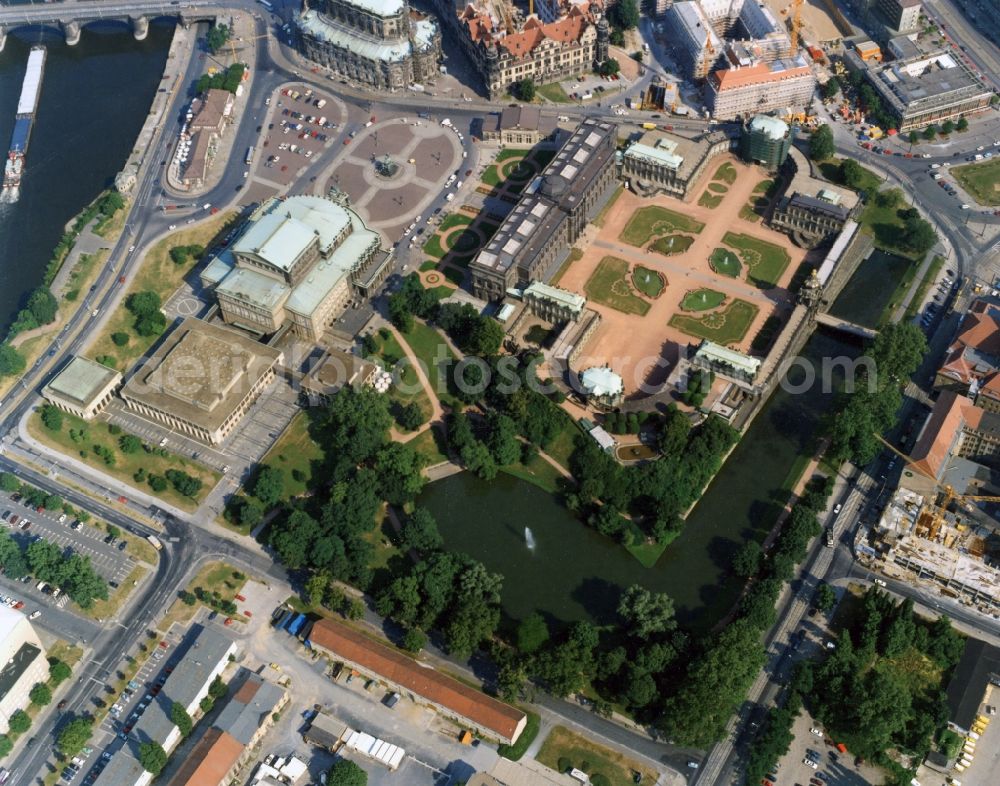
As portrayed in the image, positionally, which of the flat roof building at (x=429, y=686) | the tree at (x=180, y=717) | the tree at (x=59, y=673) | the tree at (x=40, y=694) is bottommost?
the tree at (x=40, y=694)

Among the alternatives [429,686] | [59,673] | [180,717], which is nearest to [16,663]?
[59,673]

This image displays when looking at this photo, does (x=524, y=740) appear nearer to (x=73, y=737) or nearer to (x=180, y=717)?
(x=180, y=717)

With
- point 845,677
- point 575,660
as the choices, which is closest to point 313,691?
point 575,660

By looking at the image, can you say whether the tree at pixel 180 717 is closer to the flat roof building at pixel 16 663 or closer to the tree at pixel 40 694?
the tree at pixel 40 694

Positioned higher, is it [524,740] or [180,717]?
Answer: [524,740]

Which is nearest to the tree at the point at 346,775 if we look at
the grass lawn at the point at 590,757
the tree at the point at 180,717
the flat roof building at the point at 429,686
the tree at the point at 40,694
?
the flat roof building at the point at 429,686

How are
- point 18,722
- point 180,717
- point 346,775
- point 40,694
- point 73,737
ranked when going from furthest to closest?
point 40,694 → point 18,722 → point 180,717 → point 73,737 → point 346,775
